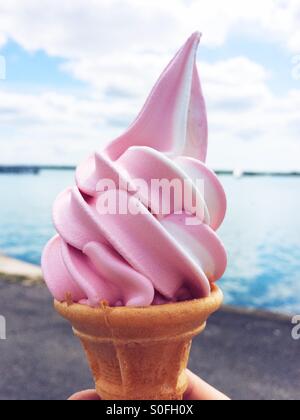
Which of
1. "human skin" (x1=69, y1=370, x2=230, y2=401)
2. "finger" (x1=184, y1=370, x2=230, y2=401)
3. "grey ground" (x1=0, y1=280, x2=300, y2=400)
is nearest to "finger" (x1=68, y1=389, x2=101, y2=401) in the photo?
"human skin" (x1=69, y1=370, x2=230, y2=401)

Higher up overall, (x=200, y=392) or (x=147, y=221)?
(x=147, y=221)

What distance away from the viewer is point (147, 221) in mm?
2400

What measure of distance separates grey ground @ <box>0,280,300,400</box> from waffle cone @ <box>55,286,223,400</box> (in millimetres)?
2978

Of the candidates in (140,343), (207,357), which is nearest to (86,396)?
(140,343)

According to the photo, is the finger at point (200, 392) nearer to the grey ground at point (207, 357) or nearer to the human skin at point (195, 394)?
the human skin at point (195, 394)

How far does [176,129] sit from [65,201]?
712mm

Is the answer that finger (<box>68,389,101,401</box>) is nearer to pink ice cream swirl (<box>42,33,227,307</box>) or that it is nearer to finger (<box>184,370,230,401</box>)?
finger (<box>184,370,230,401</box>)

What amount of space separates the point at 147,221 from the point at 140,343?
590mm

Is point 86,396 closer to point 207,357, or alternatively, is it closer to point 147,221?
point 147,221

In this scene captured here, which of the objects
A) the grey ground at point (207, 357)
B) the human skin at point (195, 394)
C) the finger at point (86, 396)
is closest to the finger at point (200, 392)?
the human skin at point (195, 394)

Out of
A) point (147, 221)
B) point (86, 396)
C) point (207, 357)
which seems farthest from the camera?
point (207, 357)

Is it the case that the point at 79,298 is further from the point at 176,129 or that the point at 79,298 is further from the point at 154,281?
the point at 176,129

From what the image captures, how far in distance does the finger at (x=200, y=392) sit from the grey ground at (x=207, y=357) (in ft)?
8.96
